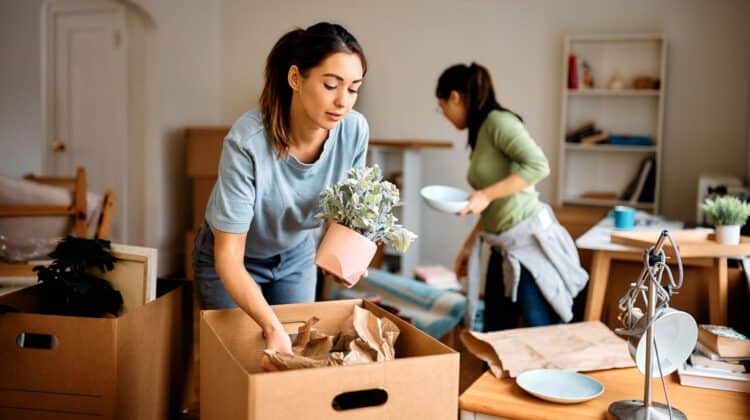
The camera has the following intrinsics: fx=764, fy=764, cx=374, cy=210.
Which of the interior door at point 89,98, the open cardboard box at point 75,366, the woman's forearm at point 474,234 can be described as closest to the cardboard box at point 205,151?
the interior door at point 89,98

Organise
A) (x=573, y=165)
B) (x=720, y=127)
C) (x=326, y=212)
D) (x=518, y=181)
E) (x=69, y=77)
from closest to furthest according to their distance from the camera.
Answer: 1. (x=326, y=212)
2. (x=518, y=181)
3. (x=720, y=127)
4. (x=573, y=165)
5. (x=69, y=77)

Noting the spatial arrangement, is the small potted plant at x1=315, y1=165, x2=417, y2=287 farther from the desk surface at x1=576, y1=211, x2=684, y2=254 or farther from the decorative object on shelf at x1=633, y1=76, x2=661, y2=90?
→ the decorative object on shelf at x1=633, y1=76, x2=661, y2=90

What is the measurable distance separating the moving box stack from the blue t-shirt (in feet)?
2.86

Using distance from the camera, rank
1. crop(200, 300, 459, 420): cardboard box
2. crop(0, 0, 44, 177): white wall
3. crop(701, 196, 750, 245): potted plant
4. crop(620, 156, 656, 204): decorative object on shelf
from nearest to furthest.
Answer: crop(200, 300, 459, 420): cardboard box
crop(701, 196, 750, 245): potted plant
crop(620, 156, 656, 204): decorative object on shelf
crop(0, 0, 44, 177): white wall

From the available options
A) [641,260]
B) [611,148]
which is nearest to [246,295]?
[641,260]

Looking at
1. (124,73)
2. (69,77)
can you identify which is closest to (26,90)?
(69,77)

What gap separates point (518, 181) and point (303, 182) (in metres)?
1.19

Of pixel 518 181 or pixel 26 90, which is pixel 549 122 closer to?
pixel 518 181

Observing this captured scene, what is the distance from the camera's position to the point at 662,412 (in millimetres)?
1388

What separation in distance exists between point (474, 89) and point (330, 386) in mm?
1879

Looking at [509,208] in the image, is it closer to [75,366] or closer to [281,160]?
[281,160]

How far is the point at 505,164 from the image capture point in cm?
283

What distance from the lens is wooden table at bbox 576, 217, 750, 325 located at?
2.49 meters

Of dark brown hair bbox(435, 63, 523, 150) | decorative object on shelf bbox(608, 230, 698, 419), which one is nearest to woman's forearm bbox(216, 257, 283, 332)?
decorative object on shelf bbox(608, 230, 698, 419)
